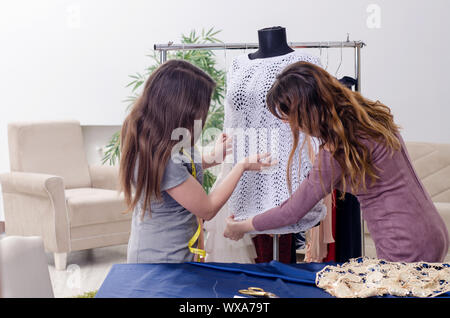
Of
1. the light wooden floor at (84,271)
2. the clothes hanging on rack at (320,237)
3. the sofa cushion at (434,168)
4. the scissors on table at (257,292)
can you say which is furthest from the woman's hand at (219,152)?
the sofa cushion at (434,168)

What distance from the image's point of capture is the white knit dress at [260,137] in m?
2.01

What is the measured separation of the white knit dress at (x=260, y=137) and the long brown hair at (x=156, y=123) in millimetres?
411

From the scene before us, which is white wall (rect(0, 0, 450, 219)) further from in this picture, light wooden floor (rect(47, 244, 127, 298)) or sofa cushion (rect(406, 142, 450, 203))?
light wooden floor (rect(47, 244, 127, 298))

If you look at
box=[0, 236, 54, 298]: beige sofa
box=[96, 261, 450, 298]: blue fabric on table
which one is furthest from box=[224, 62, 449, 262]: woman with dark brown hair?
box=[0, 236, 54, 298]: beige sofa

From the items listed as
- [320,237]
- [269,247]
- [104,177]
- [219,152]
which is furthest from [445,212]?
[104,177]

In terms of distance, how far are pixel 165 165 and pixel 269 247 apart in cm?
97

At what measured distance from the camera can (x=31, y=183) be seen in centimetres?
370

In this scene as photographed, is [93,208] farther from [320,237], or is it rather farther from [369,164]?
[369,164]

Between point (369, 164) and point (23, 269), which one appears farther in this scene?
point (369, 164)

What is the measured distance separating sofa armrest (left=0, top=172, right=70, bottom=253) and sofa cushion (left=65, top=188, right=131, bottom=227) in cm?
7

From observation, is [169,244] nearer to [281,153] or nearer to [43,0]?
[281,153]

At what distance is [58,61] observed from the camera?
5094 mm

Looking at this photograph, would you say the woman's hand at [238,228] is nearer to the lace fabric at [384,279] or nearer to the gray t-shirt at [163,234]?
the gray t-shirt at [163,234]

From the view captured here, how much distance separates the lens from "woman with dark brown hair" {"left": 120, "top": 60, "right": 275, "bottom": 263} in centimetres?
161
